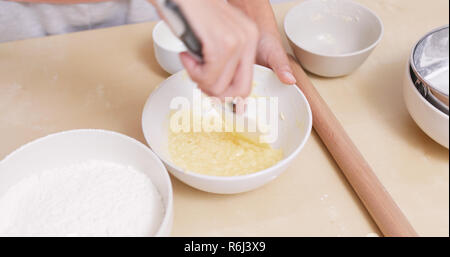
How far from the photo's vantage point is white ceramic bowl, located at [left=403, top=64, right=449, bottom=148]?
22.9 inches

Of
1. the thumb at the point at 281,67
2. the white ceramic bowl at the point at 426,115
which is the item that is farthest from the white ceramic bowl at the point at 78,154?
the white ceramic bowl at the point at 426,115

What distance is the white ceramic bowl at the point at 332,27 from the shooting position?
3.06 feet

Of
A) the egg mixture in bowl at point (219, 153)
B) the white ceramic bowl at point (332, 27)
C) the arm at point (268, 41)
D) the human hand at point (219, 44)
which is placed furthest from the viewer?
the white ceramic bowl at point (332, 27)

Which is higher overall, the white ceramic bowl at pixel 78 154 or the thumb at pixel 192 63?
the thumb at pixel 192 63

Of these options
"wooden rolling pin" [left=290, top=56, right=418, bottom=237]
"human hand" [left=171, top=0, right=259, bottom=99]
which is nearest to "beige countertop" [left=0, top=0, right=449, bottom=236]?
"wooden rolling pin" [left=290, top=56, right=418, bottom=237]

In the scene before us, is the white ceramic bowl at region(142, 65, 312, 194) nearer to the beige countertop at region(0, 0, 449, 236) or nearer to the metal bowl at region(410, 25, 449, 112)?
the beige countertop at region(0, 0, 449, 236)

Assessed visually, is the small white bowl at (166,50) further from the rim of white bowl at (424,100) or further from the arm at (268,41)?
the rim of white bowl at (424,100)

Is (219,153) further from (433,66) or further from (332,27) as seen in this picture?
(332,27)

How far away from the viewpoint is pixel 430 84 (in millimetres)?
621

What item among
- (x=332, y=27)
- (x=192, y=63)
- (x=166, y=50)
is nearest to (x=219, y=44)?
(x=192, y=63)

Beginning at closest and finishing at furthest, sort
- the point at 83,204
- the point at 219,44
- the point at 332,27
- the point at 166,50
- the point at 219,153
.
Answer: the point at 219,44, the point at 83,204, the point at 219,153, the point at 166,50, the point at 332,27

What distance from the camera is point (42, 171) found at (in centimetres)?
68

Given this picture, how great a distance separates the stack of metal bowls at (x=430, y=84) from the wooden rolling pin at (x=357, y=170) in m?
0.11

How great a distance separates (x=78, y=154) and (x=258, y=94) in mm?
342
